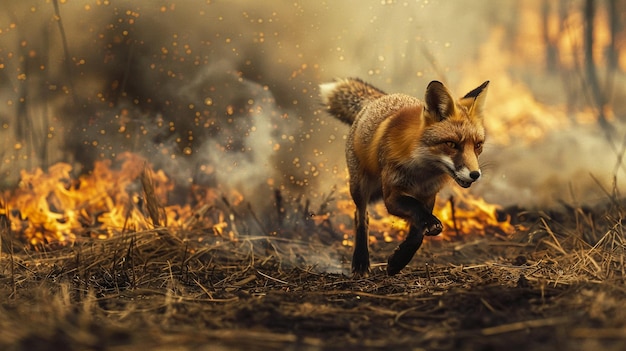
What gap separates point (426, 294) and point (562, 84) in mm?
5476

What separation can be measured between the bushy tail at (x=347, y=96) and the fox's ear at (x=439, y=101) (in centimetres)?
151

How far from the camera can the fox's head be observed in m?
4.84

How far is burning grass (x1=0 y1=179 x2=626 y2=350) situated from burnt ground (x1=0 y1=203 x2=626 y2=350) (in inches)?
0.5

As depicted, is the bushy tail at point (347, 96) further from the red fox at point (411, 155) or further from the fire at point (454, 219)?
the fire at point (454, 219)

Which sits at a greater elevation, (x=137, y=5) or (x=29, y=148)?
(x=137, y=5)

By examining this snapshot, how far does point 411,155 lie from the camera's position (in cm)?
514

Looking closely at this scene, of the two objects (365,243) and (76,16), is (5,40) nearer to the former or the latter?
(76,16)

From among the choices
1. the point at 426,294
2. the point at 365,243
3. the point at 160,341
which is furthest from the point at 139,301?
the point at 365,243

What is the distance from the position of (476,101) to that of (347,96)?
1.71m

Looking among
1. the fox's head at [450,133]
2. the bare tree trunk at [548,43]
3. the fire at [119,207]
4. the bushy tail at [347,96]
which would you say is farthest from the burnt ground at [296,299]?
the bare tree trunk at [548,43]

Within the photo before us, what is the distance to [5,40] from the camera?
8578 mm

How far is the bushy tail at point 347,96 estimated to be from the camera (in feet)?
21.5

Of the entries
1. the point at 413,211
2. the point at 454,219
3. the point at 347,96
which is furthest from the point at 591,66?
the point at 413,211

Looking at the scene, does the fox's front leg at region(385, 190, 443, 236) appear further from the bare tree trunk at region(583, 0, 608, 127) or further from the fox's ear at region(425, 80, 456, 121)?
the bare tree trunk at region(583, 0, 608, 127)
